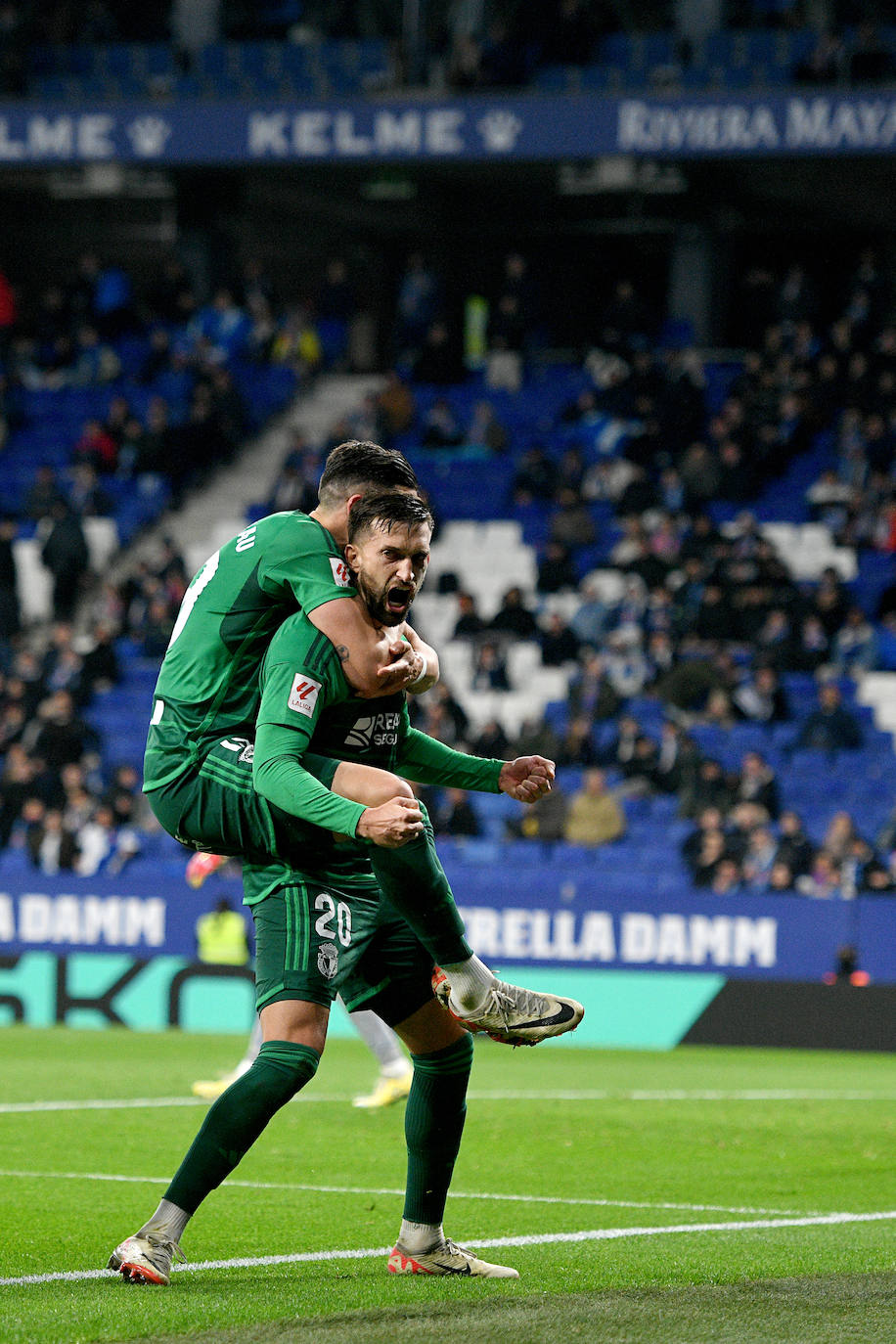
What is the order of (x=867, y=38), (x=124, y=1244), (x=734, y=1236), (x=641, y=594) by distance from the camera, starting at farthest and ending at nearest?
1. (x=867, y=38)
2. (x=641, y=594)
3. (x=734, y=1236)
4. (x=124, y=1244)

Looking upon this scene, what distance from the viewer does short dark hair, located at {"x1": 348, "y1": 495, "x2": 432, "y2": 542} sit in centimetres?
540

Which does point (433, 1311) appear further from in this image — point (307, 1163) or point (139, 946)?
point (139, 946)

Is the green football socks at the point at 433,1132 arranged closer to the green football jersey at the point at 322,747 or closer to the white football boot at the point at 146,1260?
the green football jersey at the point at 322,747

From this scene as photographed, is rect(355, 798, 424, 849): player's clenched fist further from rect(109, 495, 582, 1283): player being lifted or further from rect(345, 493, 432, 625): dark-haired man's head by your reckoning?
rect(345, 493, 432, 625): dark-haired man's head

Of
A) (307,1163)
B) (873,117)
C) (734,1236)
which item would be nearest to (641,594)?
(873,117)

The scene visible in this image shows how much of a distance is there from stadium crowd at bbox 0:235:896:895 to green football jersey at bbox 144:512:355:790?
12961 mm

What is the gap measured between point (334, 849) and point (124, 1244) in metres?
1.17

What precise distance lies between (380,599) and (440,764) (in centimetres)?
75

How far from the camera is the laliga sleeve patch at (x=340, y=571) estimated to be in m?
5.40

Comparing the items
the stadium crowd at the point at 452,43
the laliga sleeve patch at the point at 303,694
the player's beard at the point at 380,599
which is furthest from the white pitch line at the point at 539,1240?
the stadium crowd at the point at 452,43

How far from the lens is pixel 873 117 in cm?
2327

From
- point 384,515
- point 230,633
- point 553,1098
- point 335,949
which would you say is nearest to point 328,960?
point 335,949

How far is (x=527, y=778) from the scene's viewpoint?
5828 millimetres

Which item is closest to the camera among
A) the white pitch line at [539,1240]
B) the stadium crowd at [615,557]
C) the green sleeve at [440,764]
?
the white pitch line at [539,1240]
